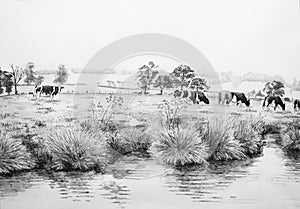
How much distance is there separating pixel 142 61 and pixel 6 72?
27.9 inches

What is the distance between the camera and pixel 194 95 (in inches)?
83.6

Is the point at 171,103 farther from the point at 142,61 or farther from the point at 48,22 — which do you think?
the point at 48,22

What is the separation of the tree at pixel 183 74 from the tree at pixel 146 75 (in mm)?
107

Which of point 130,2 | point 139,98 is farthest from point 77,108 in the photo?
point 130,2

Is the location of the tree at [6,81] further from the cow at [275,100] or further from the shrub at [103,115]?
the cow at [275,100]

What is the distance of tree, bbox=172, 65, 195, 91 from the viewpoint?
2.12 meters

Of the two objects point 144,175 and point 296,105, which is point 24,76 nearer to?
point 144,175

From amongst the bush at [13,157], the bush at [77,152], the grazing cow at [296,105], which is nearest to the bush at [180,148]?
the bush at [77,152]

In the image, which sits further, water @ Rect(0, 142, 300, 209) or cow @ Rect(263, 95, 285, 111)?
cow @ Rect(263, 95, 285, 111)

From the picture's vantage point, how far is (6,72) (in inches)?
83.7

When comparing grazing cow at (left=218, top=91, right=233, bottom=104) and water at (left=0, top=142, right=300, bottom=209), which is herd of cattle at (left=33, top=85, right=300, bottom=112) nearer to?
grazing cow at (left=218, top=91, right=233, bottom=104)

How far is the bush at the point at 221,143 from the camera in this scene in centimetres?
209

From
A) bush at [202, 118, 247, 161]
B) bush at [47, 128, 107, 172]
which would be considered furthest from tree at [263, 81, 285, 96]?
bush at [47, 128, 107, 172]

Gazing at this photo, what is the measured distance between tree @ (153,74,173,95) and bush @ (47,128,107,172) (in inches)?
16.1
